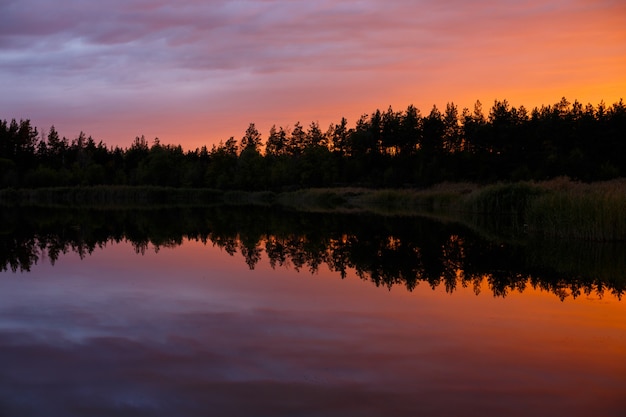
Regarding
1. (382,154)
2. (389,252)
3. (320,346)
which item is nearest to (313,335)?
(320,346)

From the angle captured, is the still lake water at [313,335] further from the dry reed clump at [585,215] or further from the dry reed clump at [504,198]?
the dry reed clump at [504,198]

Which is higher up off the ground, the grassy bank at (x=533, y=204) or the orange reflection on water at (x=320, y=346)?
the grassy bank at (x=533, y=204)

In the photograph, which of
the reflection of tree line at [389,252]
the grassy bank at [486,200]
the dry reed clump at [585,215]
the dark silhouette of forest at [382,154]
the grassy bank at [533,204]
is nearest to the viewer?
the reflection of tree line at [389,252]

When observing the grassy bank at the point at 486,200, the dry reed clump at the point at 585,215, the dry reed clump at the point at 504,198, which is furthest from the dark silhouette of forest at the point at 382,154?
the dry reed clump at the point at 585,215

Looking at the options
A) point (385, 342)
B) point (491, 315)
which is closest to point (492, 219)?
point (491, 315)

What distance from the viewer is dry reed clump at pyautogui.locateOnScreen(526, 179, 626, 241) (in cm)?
1811

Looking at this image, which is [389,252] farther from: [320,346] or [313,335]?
[320,346]

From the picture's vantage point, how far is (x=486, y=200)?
3347cm

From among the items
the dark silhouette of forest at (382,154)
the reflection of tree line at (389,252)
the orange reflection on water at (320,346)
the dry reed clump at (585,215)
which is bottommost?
the orange reflection on water at (320,346)

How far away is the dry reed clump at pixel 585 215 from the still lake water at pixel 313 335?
10.8ft

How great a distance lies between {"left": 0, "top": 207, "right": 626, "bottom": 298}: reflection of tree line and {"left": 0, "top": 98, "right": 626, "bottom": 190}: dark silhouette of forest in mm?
35620

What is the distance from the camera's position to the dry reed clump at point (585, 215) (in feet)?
59.4

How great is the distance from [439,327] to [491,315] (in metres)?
1.28

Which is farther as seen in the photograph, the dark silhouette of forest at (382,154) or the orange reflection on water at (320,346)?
the dark silhouette of forest at (382,154)
